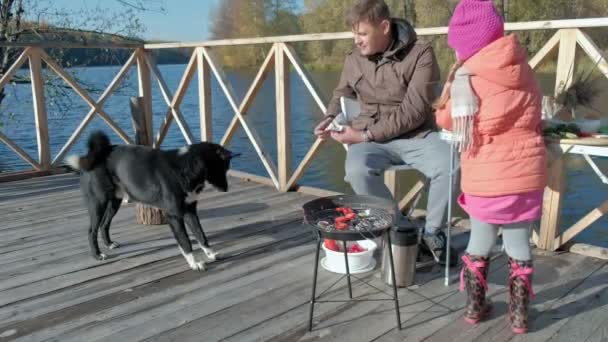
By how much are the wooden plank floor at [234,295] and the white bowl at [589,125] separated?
76 centimetres

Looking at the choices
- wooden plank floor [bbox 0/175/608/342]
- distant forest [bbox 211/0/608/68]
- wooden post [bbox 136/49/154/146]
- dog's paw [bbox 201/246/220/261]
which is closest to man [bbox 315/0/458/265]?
wooden plank floor [bbox 0/175/608/342]

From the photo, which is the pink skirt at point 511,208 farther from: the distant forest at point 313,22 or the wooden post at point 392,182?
the wooden post at point 392,182

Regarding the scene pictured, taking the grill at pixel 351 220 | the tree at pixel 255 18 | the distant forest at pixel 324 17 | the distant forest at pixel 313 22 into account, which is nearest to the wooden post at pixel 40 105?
the distant forest at pixel 313 22

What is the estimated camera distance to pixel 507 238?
1.98 metres

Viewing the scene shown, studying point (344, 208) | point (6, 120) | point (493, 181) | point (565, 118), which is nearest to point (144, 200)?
point (344, 208)

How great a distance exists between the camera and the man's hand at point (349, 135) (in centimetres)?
281

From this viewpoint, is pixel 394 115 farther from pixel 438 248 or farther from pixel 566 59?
pixel 566 59

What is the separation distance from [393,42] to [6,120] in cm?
743

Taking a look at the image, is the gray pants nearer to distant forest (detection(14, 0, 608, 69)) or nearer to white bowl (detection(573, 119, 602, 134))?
white bowl (detection(573, 119, 602, 134))

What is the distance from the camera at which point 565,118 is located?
2.43 m

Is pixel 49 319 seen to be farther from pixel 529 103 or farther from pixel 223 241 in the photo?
pixel 529 103

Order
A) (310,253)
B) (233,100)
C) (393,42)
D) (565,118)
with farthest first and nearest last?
(233,100)
(310,253)
(393,42)
(565,118)

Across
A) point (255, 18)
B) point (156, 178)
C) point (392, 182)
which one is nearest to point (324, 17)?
point (255, 18)

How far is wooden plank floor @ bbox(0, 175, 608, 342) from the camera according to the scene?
81.7 inches
